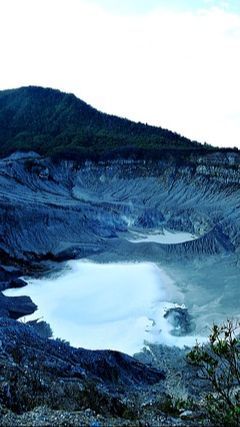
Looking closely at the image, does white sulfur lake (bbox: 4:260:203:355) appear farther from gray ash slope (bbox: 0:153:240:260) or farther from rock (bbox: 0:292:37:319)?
gray ash slope (bbox: 0:153:240:260)

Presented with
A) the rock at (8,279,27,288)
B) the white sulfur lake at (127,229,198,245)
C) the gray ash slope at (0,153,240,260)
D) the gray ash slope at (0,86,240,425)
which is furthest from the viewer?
the white sulfur lake at (127,229,198,245)

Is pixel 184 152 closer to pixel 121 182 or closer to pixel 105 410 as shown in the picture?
pixel 121 182

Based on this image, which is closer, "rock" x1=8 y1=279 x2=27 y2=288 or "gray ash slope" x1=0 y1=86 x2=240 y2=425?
"gray ash slope" x1=0 y1=86 x2=240 y2=425

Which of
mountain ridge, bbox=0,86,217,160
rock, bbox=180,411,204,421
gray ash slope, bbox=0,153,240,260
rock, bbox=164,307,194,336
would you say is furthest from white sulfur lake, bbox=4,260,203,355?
mountain ridge, bbox=0,86,217,160

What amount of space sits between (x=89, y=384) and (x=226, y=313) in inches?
640

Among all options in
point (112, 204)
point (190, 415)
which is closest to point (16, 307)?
point (190, 415)

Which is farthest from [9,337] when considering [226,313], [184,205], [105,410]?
[184,205]

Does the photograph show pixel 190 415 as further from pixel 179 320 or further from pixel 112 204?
pixel 112 204

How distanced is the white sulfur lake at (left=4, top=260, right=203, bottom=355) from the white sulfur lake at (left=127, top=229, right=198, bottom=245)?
7116 millimetres

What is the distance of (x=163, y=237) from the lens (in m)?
52.8

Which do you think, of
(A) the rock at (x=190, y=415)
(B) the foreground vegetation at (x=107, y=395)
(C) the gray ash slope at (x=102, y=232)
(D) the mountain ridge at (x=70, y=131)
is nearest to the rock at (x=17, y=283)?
(C) the gray ash slope at (x=102, y=232)

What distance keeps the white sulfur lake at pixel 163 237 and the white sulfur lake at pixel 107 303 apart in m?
7.12

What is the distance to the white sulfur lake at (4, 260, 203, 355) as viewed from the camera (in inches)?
1122

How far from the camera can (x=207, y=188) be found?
59.7 metres
